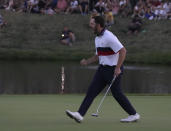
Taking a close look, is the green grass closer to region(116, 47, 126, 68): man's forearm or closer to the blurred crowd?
region(116, 47, 126, 68): man's forearm

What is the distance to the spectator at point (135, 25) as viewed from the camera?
101 ft

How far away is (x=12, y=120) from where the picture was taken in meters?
9.63

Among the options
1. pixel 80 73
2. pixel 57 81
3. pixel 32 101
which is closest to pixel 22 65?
pixel 80 73

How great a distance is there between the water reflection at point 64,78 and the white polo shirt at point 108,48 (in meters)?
7.78

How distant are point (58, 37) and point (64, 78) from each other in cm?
912

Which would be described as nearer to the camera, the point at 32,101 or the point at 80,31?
the point at 32,101

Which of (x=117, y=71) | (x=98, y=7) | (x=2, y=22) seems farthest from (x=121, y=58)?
(x=2, y=22)

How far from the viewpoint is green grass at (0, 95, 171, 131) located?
29.3 feet

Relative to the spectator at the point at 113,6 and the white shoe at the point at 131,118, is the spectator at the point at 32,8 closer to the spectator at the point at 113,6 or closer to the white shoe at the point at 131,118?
the spectator at the point at 113,6

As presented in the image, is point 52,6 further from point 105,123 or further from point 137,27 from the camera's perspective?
point 105,123

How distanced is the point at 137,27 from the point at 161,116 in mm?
20644

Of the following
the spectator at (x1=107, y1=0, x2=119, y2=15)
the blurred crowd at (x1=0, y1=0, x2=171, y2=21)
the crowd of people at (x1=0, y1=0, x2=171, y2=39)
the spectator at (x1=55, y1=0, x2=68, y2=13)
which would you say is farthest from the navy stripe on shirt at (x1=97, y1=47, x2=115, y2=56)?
the spectator at (x1=55, y1=0, x2=68, y2=13)

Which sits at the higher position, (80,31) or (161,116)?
(161,116)

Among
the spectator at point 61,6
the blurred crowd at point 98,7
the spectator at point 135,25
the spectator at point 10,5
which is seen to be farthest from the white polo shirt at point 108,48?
the spectator at point 10,5
